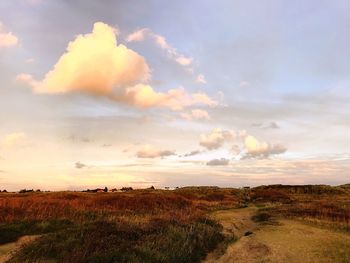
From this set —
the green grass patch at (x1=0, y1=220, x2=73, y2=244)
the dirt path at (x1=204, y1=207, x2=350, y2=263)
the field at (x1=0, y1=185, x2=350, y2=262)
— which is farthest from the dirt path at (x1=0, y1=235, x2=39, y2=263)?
the dirt path at (x1=204, y1=207, x2=350, y2=263)

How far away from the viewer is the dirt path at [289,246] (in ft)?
63.2

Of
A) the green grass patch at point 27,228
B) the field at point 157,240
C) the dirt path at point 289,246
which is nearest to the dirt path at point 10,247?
the field at point 157,240

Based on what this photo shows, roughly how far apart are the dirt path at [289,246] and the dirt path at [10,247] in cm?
920

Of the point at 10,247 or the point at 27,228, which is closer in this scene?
the point at 10,247

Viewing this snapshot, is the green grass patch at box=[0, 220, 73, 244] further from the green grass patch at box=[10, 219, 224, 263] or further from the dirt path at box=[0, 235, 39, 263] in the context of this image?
the green grass patch at box=[10, 219, 224, 263]

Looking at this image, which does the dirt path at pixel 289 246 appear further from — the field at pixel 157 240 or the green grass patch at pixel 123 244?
the green grass patch at pixel 123 244

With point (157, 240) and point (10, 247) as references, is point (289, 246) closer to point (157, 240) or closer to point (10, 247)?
point (157, 240)

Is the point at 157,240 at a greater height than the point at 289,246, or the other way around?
the point at 157,240

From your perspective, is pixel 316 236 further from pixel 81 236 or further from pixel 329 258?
pixel 81 236

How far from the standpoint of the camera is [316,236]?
80.8 ft

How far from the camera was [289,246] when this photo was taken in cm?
2166

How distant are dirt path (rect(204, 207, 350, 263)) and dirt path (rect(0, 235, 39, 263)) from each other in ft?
30.2

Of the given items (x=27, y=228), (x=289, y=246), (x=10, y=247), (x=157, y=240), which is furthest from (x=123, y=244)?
(x=289, y=246)

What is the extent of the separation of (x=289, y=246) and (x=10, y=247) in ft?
47.9
